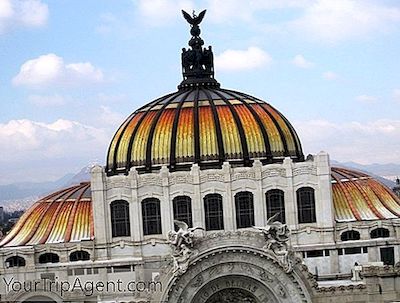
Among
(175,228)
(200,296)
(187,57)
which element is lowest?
(200,296)

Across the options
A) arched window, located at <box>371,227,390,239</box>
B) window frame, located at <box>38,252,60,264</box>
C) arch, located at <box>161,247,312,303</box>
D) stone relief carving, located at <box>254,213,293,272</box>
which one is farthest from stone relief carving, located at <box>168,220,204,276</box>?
arched window, located at <box>371,227,390,239</box>

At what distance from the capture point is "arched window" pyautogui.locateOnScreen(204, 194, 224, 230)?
256 ft

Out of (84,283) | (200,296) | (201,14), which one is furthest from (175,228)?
(201,14)

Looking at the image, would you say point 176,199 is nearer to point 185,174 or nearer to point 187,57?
point 185,174

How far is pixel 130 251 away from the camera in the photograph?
257 ft

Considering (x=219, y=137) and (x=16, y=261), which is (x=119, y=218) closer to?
(x=16, y=261)

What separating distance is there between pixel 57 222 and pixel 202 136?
1219 centimetres

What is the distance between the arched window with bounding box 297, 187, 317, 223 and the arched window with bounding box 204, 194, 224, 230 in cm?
545

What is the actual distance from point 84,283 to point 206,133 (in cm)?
1370

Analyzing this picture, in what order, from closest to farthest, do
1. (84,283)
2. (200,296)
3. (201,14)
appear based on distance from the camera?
1. (200,296)
2. (84,283)
3. (201,14)

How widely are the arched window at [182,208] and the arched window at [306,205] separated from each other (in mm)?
7585

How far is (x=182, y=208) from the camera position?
78125 mm

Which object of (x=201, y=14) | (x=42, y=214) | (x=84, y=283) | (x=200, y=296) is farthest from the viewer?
(x=201, y=14)

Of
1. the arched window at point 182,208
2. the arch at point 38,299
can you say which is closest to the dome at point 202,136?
the arched window at point 182,208
